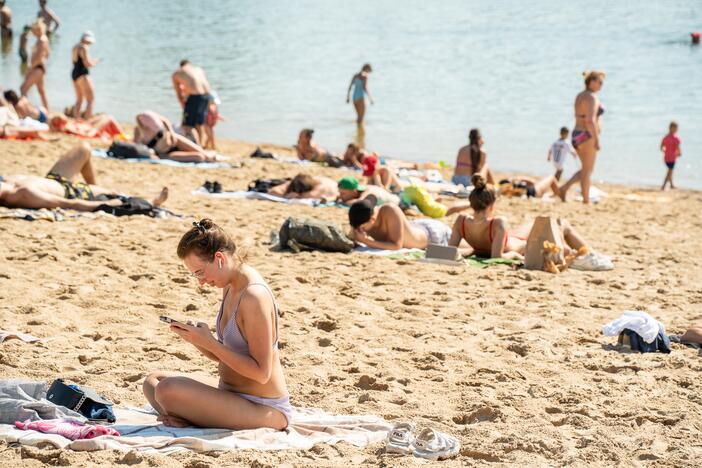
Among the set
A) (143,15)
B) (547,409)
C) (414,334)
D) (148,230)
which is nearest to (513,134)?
(148,230)

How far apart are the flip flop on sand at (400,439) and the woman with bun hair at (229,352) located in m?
0.42

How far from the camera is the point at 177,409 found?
12.7 ft

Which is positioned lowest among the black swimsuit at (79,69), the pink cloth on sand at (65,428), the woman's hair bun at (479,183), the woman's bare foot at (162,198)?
the pink cloth on sand at (65,428)

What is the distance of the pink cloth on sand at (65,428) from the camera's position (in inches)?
145

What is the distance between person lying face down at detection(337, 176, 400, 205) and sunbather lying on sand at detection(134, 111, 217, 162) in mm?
2860

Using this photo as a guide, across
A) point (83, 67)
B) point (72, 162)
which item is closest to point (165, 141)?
point (72, 162)

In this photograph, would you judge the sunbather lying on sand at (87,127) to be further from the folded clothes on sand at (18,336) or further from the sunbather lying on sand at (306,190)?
the folded clothes on sand at (18,336)

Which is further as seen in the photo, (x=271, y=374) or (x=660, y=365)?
(x=660, y=365)

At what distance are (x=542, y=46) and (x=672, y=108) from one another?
38.5ft

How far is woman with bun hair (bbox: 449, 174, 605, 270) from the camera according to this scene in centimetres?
765

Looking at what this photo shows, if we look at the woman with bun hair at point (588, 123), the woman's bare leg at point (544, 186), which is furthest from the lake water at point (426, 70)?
the woman with bun hair at point (588, 123)

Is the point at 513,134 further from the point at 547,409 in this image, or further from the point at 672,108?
the point at 547,409

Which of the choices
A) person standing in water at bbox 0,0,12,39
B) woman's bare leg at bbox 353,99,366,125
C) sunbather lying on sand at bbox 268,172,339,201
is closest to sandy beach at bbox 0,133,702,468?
sunbather lying on sand at bbox 268,172,339,201

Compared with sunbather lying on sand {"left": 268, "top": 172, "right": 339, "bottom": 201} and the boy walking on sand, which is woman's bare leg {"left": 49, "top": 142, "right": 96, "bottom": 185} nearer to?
sunbather lying on sand {"left": 268, "top": 172, "right": 339, "bottom": 201}
